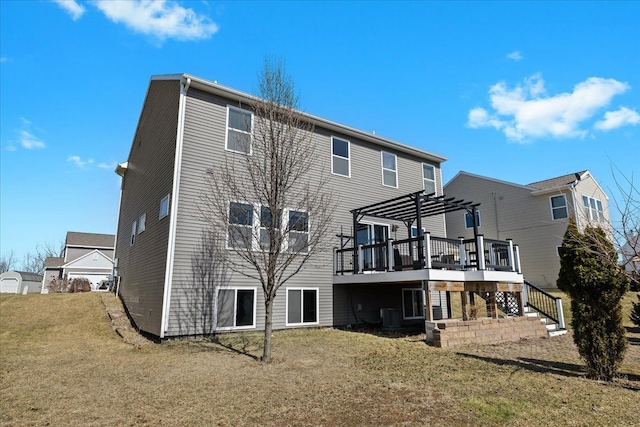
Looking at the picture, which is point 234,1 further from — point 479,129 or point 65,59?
point 479,129

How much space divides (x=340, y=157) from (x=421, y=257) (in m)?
5.32

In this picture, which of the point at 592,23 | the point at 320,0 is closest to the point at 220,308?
the point at 320,0

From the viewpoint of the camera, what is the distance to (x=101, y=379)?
6.27 meters

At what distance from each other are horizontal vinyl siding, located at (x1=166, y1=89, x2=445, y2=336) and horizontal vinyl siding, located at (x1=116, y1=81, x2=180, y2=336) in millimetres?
504

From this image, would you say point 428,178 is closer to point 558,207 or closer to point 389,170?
point 389,170

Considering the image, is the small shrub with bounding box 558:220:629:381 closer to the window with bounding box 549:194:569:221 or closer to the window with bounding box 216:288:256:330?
the window with bounding box 216:288:256:330

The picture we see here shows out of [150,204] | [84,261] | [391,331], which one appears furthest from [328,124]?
[84,261]

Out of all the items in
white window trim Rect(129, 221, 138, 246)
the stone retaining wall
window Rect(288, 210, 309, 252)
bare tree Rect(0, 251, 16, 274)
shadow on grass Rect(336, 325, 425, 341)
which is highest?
bare tree Rect(0, 251, 16, 274)

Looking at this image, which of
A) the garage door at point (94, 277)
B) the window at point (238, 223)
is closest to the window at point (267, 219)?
the window at point (238, 223)

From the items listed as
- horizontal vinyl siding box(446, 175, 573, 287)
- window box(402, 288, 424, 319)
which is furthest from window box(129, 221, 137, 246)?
horizontal vinyl siding box(446, 175, 573, 287)

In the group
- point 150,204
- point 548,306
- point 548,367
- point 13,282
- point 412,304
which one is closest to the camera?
point 548,367

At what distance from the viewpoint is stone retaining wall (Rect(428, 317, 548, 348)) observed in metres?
9.12

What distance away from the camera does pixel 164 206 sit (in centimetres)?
1116

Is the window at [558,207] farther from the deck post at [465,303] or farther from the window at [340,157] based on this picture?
the window at [340,157]
